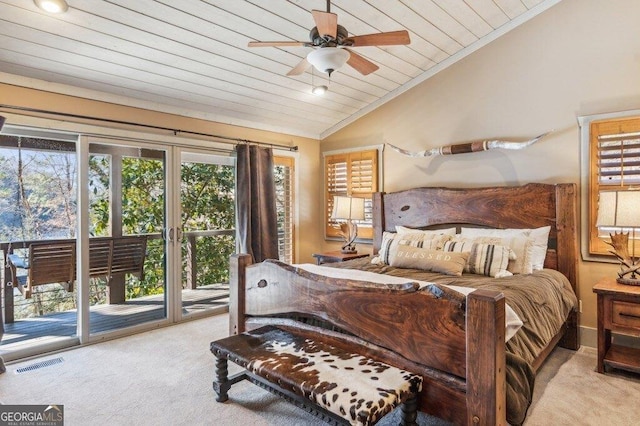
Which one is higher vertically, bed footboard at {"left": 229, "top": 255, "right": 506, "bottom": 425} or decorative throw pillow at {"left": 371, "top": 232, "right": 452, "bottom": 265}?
decorative throw pillow at {"left": 371, "top": 232, "right": 452, "bottom": 265}

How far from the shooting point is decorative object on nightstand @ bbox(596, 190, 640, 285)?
108 inches

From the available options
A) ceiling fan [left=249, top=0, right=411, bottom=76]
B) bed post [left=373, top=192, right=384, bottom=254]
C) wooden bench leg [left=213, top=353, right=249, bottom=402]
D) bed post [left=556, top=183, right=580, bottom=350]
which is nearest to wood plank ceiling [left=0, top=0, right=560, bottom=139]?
ceiling fan [left=249, top=0, right=411, bottom=76]

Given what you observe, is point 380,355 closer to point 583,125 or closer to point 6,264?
point 583,125

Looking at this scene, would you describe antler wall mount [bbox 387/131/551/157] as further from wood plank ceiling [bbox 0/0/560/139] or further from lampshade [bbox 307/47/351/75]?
lampshade [bbox 307/47/351/75]

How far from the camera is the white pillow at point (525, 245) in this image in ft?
10.5

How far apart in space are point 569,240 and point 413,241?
135 cm

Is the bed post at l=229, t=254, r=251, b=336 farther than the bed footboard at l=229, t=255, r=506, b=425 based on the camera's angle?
Yes

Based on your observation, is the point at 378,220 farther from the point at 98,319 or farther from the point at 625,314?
the point at 98,319

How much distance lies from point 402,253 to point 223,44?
2.43 m

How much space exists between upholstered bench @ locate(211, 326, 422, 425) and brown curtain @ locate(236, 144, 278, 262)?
215 centimetres

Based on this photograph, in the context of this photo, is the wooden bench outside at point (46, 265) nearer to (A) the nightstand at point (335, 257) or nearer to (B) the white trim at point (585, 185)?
(A) the nightstand at point (335, 257)

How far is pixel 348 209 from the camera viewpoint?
4711mm

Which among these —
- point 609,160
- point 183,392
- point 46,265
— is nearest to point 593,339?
point 609,160

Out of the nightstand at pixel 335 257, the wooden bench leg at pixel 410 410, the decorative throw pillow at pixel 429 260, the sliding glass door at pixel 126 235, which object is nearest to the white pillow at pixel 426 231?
the decorative throw pillow at pixel 429 260
